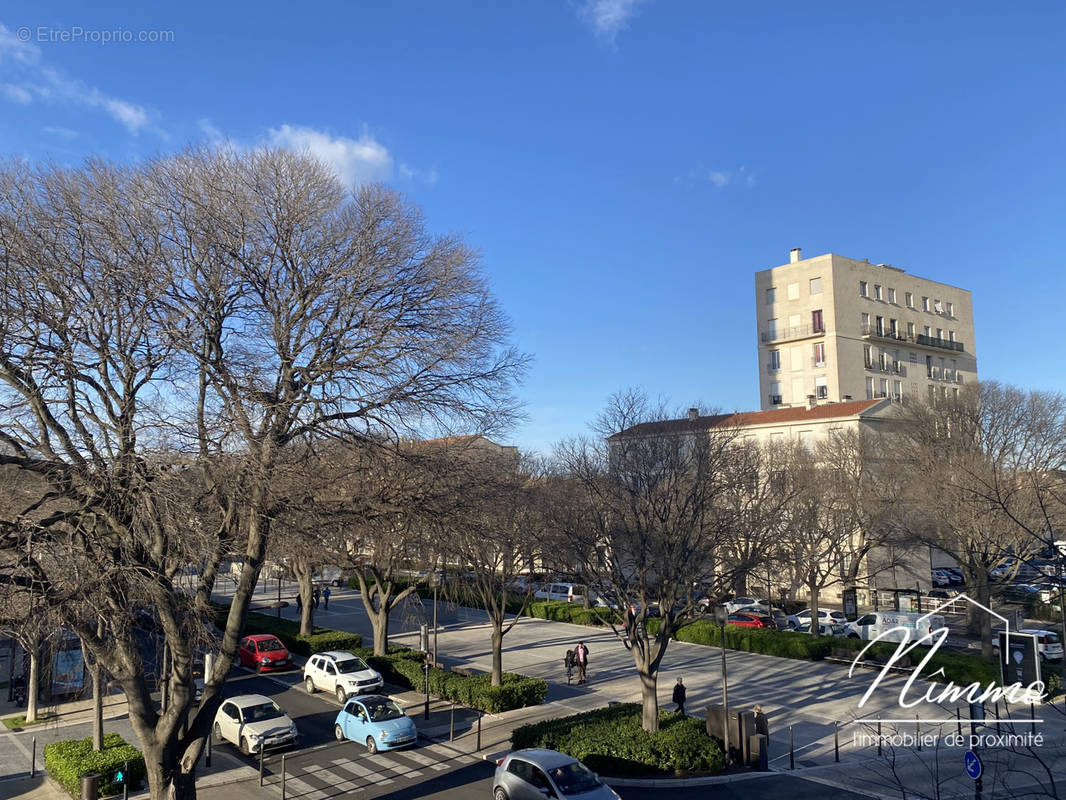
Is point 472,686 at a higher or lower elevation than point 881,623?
higher

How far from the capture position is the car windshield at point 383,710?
19547 millimetres

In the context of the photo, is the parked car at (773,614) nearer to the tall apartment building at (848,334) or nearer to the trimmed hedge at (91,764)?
the tall apartment building at (848,334)

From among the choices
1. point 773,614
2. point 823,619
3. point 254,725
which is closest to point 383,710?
point 254,725

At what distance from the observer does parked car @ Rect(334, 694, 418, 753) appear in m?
19.0

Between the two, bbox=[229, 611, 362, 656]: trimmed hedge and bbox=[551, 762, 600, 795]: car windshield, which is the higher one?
bbox=[551, 762, 600, 795]: car windshield

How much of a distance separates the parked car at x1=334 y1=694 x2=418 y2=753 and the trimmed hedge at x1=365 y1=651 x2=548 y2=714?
3377 mm

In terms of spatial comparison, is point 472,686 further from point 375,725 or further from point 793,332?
point 793,332

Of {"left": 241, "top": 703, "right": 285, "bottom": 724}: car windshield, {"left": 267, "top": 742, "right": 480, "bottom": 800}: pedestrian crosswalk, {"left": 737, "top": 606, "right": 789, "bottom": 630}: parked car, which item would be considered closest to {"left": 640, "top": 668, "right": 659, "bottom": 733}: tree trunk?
{"left": 267, "top": 742, "right": 480, "bottom": 800}: pedestrian crosswalk

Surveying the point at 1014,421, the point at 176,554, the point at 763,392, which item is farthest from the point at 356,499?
the point at 763,392

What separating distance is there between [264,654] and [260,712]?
32.8 feet

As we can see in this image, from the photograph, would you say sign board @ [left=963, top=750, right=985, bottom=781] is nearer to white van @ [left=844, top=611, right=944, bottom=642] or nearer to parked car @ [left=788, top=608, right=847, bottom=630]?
white van @ [left=844, top=611, right=944, bottom=642]

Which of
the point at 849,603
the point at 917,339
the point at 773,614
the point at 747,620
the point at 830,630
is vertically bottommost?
the point at 830,630

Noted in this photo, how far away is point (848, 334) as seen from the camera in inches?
2425

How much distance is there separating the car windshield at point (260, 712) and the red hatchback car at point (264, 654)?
9490 millimetres
